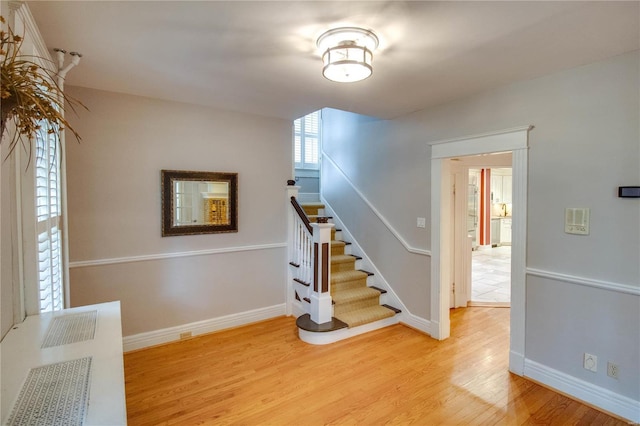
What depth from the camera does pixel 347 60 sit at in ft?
6.17

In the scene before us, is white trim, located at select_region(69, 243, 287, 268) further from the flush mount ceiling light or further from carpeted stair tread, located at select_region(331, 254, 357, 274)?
the flush mount ceiling light

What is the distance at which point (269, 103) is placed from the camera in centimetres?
326

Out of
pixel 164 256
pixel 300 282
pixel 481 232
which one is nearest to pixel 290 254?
pixel 300 282

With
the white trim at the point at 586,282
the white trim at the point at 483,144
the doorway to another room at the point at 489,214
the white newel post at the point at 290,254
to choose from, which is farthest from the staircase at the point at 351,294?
the doorway to another room at the point at 489,214

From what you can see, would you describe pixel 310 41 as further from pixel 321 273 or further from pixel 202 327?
pixel 202 327

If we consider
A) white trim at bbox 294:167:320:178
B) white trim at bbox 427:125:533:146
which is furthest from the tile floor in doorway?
white trim at bbox 294:167:320:178

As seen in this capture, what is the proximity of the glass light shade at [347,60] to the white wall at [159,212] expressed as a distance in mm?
1916

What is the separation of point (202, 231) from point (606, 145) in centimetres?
354

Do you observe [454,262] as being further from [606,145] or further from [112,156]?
[112,156]

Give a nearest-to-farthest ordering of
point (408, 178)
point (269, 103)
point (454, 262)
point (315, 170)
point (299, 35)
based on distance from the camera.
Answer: point (299, 35) < point (269, 103) < point (408, 178) < point (454, 262) < point (315, 170)

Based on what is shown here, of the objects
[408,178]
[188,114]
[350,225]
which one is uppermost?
[188,114]

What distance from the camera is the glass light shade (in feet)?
6.18

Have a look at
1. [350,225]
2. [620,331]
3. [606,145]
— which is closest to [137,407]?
[350,225]

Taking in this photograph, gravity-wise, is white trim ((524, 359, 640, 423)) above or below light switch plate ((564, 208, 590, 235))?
below
